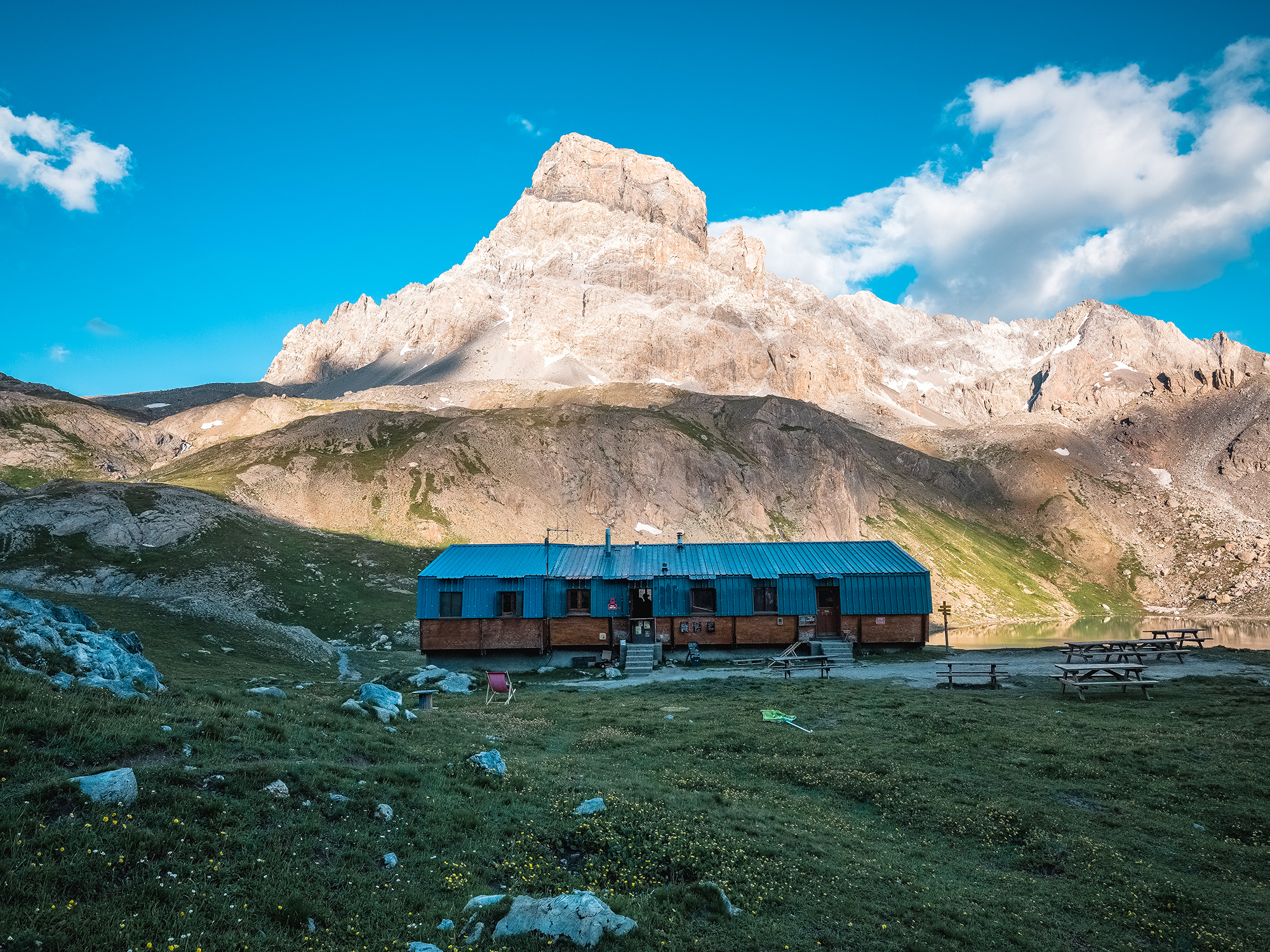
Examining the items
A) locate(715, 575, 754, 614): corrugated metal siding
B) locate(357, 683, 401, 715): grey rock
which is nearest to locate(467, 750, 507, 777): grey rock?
locate(357, 683, 401, 715): grey rock

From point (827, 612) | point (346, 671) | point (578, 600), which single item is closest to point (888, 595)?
point (827, 612)

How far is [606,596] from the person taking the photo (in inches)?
1948

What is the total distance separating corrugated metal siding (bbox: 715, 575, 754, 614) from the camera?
161 feet

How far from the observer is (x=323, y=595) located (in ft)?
222

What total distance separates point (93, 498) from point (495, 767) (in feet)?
271

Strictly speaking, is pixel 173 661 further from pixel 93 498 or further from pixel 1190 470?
pixel 1190 470

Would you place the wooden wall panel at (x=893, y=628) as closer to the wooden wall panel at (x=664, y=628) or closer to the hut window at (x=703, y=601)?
the hut window at (x=703, y=601)

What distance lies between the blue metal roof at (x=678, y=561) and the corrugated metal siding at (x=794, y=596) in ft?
2.11

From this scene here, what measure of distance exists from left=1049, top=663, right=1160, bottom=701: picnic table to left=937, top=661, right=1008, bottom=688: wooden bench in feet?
9.44

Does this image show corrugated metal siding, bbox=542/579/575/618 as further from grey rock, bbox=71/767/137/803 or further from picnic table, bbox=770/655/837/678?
grey rock, bbox=71/767/137/803

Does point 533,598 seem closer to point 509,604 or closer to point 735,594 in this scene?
point 509,604

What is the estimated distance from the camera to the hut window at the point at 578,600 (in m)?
49.6

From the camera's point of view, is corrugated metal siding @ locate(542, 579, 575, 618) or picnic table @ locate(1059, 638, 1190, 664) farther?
corrugated metal siding @ locate(542, 579, 575, 618)

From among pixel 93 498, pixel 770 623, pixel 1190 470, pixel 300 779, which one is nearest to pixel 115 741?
pixel 300 779
